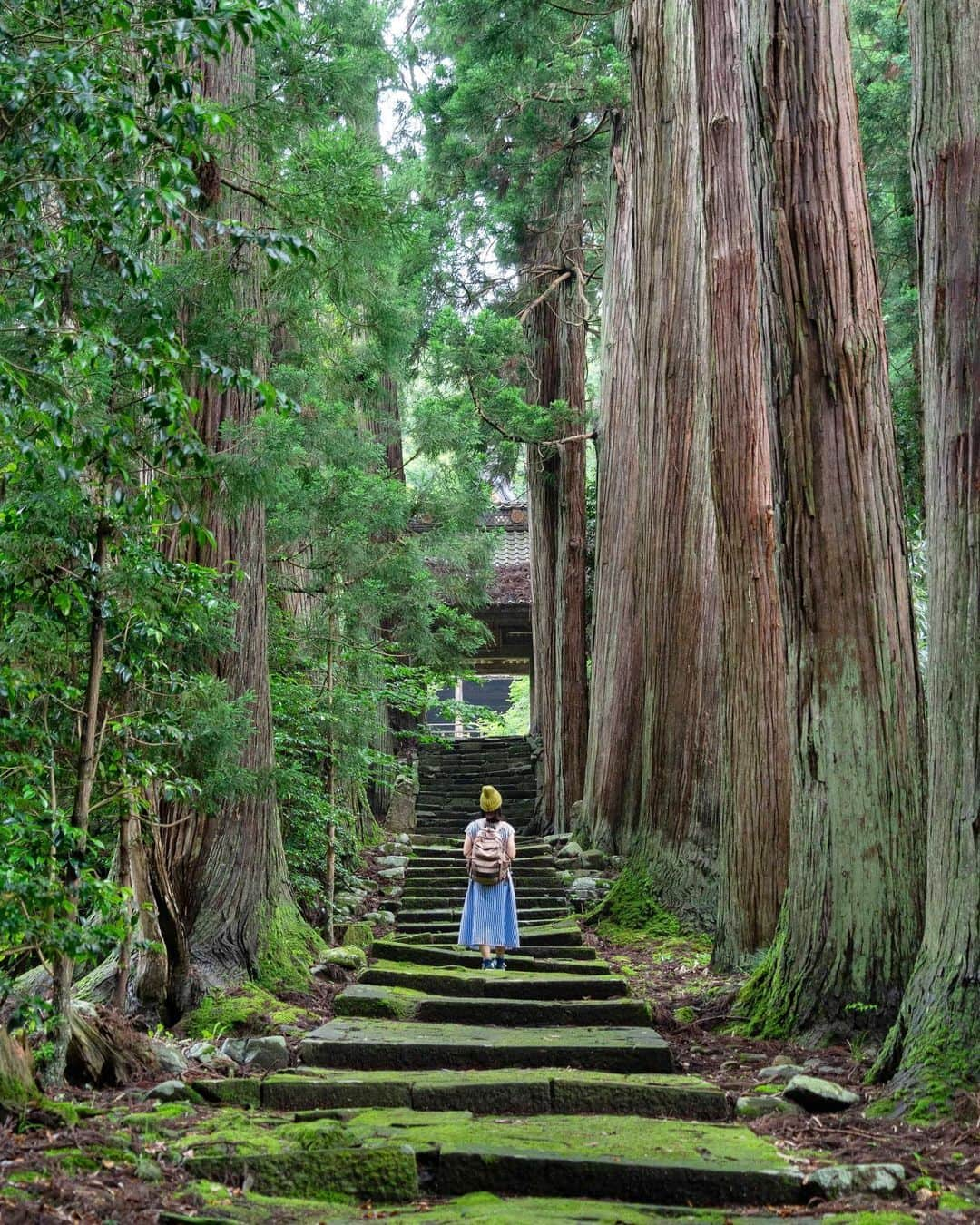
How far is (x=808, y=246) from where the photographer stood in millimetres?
6254

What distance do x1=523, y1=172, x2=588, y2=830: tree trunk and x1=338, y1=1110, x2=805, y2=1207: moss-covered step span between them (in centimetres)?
1094

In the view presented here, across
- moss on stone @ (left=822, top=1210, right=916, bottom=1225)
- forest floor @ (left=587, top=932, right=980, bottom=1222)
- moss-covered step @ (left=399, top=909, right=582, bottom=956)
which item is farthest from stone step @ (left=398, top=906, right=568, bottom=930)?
moss on stone @ (left=822, top=1210, right=916, bottom=1225)

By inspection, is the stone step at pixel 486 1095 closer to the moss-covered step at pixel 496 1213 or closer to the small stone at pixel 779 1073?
the small stone at pixel 779 1073

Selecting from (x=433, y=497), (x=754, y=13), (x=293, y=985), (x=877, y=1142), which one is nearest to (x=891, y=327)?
(x=433, y=497)

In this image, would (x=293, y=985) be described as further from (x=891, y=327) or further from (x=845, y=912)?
(x=891, y=327)

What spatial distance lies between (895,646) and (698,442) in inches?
213

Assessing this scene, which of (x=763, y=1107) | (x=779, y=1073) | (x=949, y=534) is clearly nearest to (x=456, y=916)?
(x=779, y=1073)

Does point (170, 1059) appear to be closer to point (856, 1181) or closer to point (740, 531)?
point (856, 1181)

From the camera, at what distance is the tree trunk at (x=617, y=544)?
40.1ft

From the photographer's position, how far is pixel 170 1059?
5.29 m

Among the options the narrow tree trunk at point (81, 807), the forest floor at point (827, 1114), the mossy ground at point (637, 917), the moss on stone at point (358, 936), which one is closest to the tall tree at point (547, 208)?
the mossy ground at point (637, 917)

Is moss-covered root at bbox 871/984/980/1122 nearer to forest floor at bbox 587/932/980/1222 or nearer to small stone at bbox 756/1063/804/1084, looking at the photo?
forest floor at bbox 587/932/980/1222

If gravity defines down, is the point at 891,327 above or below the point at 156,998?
above

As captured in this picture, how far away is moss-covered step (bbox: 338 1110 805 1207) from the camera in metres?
3.79
